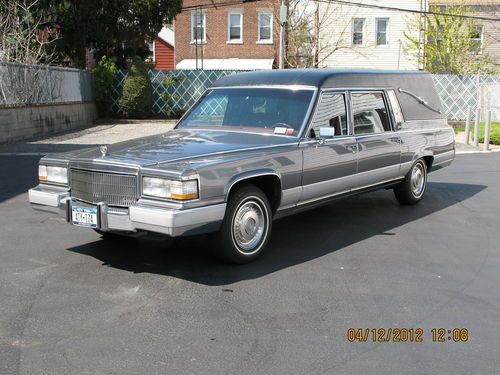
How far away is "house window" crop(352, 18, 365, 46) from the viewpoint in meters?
33.7

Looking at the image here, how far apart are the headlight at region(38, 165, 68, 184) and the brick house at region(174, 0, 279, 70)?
96.4ft

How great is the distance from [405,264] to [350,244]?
0.85 m

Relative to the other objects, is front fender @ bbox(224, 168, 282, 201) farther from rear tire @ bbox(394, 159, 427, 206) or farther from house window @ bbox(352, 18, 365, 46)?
house window @ bbox(352, 18, 365, 46)

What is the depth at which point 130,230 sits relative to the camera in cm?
507

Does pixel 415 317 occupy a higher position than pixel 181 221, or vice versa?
pixel 181 221

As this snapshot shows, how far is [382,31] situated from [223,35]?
916 centimetres

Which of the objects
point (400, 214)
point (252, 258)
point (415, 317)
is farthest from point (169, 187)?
point (400, 214)

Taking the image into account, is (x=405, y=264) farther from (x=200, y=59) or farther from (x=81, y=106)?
(x=200, y=59)

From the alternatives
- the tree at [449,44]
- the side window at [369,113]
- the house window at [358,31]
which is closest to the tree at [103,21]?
the house window at [358,31]

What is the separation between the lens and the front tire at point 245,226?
17.6ft

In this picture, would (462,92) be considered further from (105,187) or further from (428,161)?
(105,187)

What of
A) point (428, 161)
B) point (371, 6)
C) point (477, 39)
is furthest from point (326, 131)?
point (477, 39)

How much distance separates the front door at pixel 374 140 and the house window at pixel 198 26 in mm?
29384

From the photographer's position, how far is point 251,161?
5.50 meters
